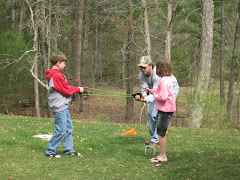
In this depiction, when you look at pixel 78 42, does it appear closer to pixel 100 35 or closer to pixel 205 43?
pixel 100 35

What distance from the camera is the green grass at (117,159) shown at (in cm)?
530

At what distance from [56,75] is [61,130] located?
1.05 meters

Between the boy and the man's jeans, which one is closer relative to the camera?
the boy

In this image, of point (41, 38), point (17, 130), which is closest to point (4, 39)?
point (41, 38)

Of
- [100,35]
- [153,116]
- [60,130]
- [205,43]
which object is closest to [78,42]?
[100,35]

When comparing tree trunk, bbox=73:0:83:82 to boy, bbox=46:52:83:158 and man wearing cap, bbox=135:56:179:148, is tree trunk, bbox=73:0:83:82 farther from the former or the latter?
boy, bbox=46:52:83:158

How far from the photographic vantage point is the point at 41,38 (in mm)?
18500

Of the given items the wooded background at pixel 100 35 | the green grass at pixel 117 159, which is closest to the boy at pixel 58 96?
the green grass at pixel 117 159

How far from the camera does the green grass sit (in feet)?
17.4

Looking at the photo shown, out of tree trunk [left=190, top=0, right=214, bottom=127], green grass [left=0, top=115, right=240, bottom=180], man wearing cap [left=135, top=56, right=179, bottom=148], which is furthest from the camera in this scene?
tree trunk [left=190, top=0, right=214, bottom=127]

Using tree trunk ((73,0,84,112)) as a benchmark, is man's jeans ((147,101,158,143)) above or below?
below

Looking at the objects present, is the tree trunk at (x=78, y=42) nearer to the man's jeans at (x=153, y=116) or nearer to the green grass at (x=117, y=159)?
the green grass at (x=117, y=159)

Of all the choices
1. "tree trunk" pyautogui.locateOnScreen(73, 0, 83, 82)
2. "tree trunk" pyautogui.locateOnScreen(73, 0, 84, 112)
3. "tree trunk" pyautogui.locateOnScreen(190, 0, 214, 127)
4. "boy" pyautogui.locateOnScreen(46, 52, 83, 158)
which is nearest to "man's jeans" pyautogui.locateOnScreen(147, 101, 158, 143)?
"boy" pyautogui.locateOnScreen(46, 52, 83, 158)

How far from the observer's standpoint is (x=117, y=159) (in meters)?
6.29
